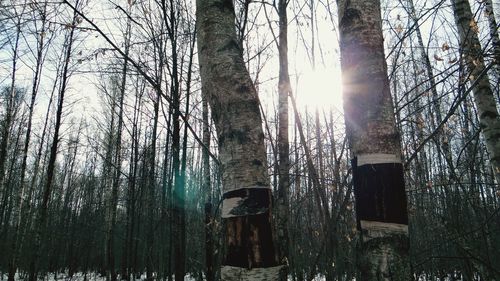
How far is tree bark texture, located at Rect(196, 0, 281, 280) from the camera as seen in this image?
1.11m

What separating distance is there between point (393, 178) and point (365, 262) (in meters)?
0.27

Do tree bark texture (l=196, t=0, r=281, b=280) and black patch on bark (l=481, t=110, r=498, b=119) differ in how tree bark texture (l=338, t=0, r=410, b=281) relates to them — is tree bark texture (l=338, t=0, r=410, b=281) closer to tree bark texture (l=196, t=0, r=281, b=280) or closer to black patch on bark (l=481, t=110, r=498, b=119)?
tree bark texture (l=196, t=0, r=281, b=280)

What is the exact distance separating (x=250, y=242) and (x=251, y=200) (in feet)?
0.47

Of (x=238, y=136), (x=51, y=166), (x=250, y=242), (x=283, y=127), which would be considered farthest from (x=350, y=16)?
(x=51, y=166)

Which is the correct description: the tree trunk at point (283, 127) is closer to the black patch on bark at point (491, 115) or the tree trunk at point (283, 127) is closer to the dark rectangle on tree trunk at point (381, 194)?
the black patch on bark at point (491, 115)

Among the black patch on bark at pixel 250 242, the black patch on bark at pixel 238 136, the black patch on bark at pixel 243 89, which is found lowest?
the black patch on bark at pixel 250 242

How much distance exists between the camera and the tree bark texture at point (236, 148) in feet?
3.64

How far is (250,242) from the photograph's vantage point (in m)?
1.10

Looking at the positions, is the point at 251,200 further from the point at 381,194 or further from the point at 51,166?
the point at 51,166

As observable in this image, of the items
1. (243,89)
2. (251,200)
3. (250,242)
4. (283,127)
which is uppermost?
(283,127)

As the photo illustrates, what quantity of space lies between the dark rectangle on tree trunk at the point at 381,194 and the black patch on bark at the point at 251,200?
318mm

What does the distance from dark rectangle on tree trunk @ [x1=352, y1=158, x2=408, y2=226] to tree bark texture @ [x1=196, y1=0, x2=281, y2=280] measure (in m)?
0.32

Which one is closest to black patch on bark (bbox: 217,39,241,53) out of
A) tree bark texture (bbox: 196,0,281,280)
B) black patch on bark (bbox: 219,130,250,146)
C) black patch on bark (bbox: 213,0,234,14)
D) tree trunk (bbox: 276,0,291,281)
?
tree bark texture (bbox: 196,0,281,280)

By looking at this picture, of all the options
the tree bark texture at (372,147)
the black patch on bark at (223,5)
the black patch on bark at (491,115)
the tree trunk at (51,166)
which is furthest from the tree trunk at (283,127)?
the tree trunk at (51,166)
